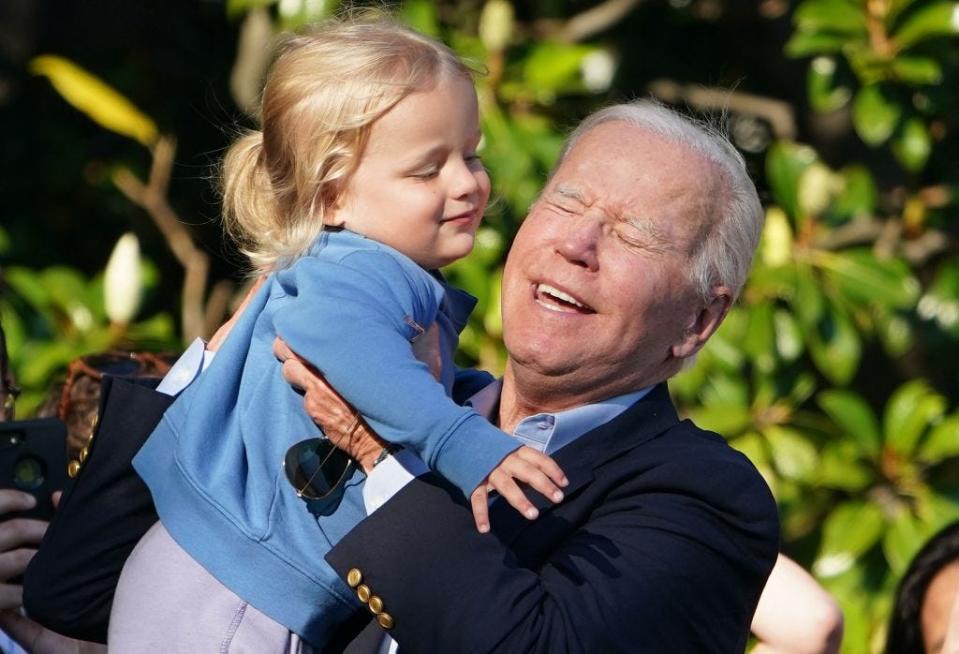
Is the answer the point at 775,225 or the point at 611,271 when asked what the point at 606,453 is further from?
the point at 775,225

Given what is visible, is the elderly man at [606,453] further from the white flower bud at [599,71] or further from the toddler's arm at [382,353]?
the white flower bud at [599,71]

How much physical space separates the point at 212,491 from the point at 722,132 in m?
0.91

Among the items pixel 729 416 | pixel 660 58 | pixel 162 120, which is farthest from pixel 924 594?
pixel 162 120

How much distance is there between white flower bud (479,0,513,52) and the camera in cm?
423

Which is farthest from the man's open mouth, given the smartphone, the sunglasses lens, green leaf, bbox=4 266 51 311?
green leaf, bbox=4 266 51 311

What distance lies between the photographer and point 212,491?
6.48ft

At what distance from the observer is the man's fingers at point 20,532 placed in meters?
2.34

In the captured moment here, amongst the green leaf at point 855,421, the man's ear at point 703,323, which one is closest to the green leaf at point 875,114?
the green leaf at point 855,421

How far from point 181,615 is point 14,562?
486 mm

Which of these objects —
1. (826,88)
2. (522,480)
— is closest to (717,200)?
(522,480)

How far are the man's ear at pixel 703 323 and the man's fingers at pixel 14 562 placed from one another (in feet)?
3.17

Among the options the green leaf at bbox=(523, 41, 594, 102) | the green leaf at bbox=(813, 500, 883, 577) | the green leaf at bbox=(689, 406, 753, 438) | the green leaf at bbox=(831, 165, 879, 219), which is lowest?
the green leaf at bbox=(813, 500, 883, 577)

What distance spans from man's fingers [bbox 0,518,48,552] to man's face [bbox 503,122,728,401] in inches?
29.8

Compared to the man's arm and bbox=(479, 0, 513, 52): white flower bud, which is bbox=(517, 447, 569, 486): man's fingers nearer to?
the man's arm
